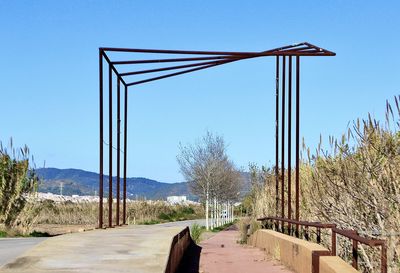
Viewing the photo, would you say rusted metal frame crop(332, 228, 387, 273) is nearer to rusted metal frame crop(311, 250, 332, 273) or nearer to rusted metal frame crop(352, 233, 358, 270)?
rusted metal frame crop(352, 233, 358, 270)

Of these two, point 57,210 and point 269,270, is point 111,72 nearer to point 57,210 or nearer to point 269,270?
point 269,270

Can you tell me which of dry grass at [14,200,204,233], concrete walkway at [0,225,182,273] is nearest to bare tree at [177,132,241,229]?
dry grass at [14,200,204,233]

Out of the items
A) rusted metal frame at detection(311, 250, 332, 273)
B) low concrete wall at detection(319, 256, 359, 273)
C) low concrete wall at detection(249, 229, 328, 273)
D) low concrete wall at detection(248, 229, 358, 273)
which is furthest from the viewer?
low concrete wall at detection(249, 229, 328, 273)

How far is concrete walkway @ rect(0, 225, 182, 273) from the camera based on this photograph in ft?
29.1

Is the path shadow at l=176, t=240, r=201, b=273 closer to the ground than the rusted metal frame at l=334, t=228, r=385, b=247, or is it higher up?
closer to the ground

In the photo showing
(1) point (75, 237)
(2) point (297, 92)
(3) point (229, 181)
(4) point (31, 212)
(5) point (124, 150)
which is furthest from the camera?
(3) point (229, 181)

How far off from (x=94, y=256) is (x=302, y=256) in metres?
3.40

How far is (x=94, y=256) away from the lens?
393 inches

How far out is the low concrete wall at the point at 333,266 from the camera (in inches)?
332

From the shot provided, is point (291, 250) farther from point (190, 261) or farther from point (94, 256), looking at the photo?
point (94, 256)

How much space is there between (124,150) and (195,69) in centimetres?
393

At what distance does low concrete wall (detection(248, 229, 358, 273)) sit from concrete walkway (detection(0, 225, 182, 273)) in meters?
2.13

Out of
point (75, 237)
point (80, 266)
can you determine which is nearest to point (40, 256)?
point (80, 266)

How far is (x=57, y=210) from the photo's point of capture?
176ft
